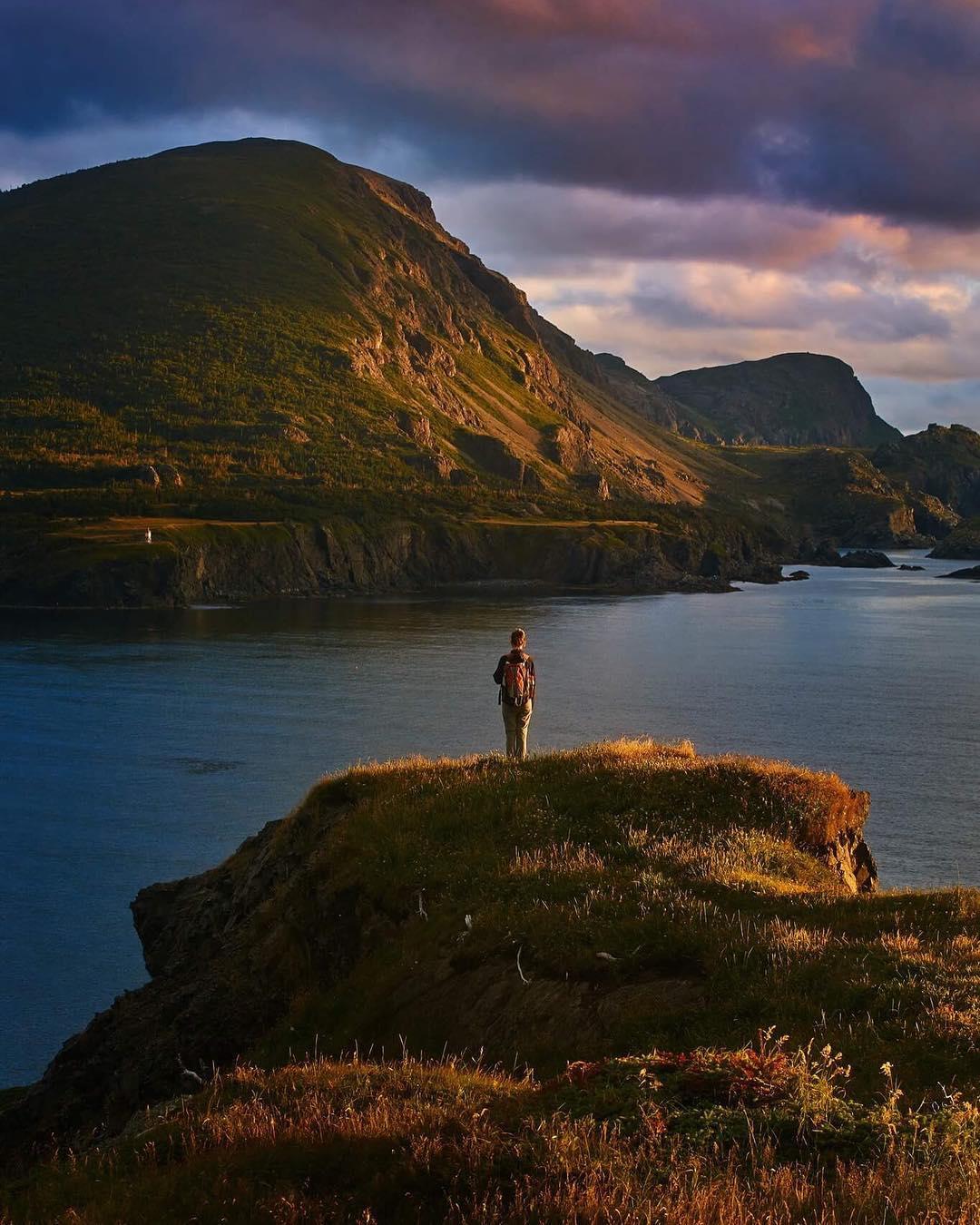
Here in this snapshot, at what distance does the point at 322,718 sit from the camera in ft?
271

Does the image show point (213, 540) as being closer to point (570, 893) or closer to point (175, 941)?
point (175, 941)

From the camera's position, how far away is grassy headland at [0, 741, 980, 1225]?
880cm

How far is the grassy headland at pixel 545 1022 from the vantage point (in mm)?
8805

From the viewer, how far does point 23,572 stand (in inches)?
6186

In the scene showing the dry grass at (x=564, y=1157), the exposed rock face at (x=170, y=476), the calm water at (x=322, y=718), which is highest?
the exposed rock face at (x=170, y=476)

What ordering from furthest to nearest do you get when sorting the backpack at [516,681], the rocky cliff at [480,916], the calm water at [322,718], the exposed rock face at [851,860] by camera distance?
the calm water at [322,718]
the backpack at [516,681]
the exposed rock face at [851,860]
the rocky cliff at [480,916]

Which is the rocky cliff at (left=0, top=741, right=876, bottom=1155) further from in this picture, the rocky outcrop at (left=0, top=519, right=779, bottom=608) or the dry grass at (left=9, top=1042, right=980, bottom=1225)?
the rocky outcrop at (left=0, top=519, right=779, bottom=608)

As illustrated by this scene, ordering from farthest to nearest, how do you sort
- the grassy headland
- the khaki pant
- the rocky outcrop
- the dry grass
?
the rocky outcrop, the khaki pant, the grassy headland, the dry grass

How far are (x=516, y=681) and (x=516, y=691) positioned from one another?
0.88 ft

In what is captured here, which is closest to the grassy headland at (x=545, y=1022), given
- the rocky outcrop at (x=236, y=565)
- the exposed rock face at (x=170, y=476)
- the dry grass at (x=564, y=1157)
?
the dry grass at (x=564, y=1157)

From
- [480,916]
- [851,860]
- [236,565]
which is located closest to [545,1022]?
[480,916]

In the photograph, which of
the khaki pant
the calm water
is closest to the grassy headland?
the khaki pant

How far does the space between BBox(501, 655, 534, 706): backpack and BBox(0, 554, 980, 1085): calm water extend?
1654 cm

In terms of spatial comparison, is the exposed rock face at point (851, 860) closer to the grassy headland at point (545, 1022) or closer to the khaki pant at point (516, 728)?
the grassy headland at point (545, 1022)
